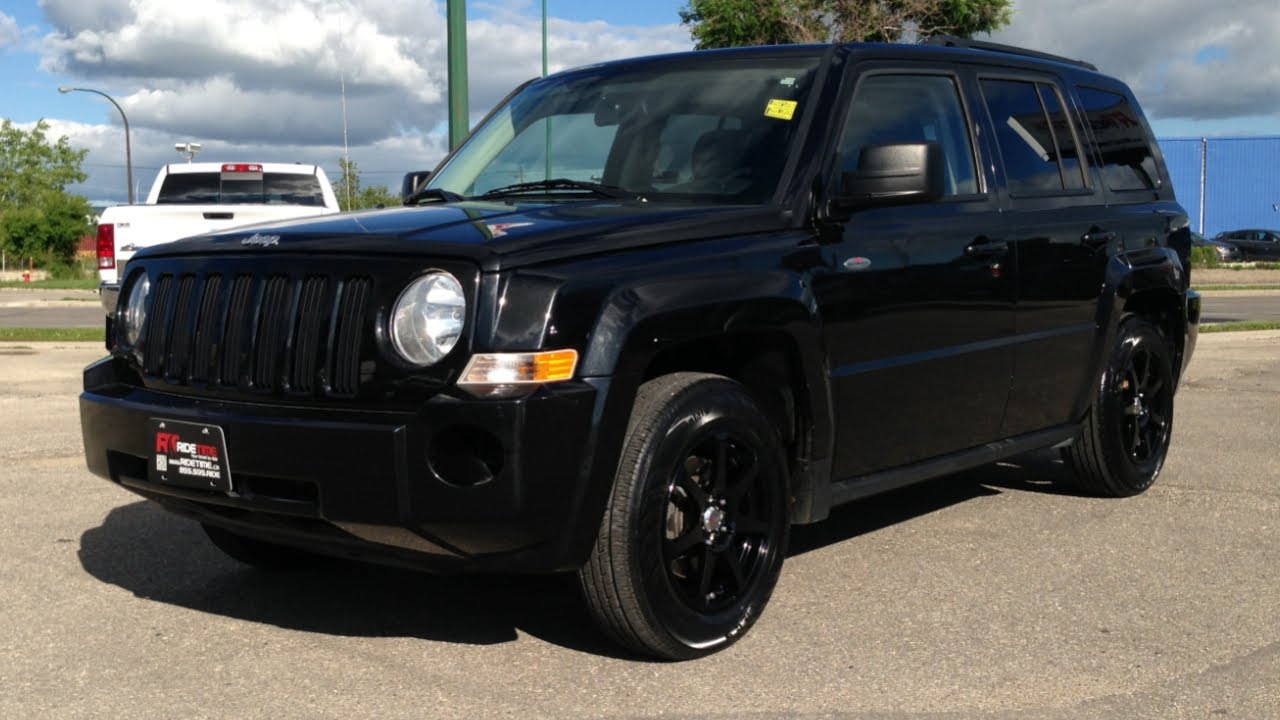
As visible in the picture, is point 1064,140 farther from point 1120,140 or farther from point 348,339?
point 348,339

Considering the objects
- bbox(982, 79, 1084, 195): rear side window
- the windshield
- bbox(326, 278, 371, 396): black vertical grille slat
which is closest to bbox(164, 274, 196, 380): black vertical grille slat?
bbox(326, 278, 371, 396): black vertical grille slat

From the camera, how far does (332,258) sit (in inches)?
156

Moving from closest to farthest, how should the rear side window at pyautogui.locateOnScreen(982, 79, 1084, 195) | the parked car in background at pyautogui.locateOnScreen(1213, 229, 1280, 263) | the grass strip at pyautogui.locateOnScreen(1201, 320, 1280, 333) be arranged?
the rear side window at pyautogui.locateOnScreen(982, 79, 1084, 195), the grass strip at pyautogui.locateOnScreen(1201, 320, 1280, 333), the parked car in background at pyautogui.locateOnScreen(1213, 229, 1280, 263)

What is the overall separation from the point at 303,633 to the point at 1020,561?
2.61 m

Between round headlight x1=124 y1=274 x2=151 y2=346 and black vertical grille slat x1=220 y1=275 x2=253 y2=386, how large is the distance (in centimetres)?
45

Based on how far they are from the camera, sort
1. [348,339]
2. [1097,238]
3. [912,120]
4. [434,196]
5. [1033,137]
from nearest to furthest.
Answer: [348,339] → [912,120] → [434,196] → [1033,137] → [1097,238]

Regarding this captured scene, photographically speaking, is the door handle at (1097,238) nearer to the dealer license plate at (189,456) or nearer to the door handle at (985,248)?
the door handle at (985,248)

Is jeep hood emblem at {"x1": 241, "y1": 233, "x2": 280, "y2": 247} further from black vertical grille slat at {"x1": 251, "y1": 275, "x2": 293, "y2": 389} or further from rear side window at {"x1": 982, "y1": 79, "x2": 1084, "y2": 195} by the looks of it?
rear side window at {"x1": 982, "y1": 79, "x2": 1084, "y2": 195}

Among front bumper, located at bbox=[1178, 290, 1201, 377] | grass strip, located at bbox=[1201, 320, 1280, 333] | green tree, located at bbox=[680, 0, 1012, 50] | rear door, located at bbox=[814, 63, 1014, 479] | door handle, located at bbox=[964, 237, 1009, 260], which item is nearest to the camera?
rear door, located at bbox=[814, 63, 1014, 479]

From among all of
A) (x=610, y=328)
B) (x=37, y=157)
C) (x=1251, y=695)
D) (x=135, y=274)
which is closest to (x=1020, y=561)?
(x=1251, y=695)

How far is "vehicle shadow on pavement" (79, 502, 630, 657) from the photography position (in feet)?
15.0

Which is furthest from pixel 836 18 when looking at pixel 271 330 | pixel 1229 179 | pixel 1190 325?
pixel 1229 179

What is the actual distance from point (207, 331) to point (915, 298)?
2322 millimetres

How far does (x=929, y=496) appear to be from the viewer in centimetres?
673
